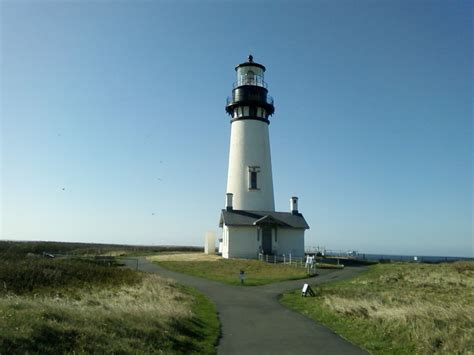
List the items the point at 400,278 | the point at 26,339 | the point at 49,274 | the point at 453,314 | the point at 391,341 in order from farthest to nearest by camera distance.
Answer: the point at 400,278
the point at 49,274
the point at 453,314
the point at 391,341
the point at 26,339

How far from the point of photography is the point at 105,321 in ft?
33.9

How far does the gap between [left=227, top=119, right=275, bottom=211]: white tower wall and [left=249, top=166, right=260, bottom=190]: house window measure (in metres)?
0.10

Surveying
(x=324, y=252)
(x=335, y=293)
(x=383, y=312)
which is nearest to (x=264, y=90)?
(x=324, y=252)

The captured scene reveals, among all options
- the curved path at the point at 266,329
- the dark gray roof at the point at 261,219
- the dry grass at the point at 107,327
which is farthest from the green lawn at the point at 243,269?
the dry grass at the point at 107,327

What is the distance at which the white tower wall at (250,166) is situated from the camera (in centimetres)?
→ 4312

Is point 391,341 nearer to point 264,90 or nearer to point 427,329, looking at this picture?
point 427,329

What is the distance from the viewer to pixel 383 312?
1390cm

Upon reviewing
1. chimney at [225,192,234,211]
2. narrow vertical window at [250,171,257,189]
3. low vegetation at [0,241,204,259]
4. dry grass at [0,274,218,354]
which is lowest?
dry grass at [0,274,218,354]

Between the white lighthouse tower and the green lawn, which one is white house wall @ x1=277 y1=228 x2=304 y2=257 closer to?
the white lighthouse tower

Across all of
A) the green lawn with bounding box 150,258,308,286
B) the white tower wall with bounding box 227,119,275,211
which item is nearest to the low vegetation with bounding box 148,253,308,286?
the green lawn with bounding box 150,258,308,286

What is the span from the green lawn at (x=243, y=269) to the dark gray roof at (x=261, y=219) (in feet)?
15.3

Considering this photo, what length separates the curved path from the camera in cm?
1038

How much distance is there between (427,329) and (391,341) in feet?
3.49

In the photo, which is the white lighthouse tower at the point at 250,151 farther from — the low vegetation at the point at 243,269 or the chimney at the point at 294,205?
the low vegetation at the point at 243,269
